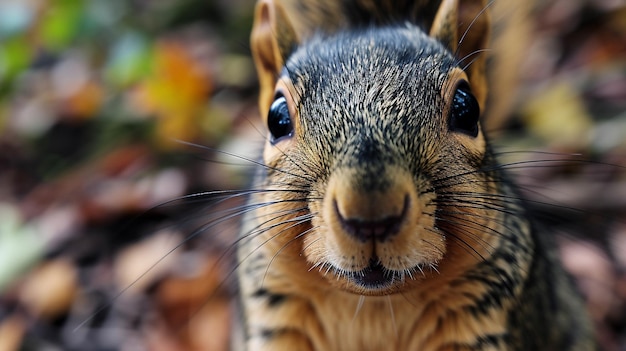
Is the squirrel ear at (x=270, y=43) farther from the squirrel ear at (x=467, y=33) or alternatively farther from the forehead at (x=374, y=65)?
the squirrel ear at (x=467, y=33)

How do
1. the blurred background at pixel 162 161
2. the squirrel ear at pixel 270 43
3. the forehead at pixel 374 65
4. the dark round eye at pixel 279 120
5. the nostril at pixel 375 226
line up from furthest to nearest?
the blurred background at pixel 162 161 < the squirrel ear at pixel 270 43 < the dark round eye at pixel 279 120 < the forehead at pixel 374 65 < the nostril at pixel 375 226

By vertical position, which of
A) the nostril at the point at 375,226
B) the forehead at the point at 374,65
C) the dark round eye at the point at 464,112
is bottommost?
the nostril at the point at 375,226

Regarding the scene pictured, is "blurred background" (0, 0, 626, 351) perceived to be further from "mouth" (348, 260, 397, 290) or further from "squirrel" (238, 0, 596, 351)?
"mouth" (348, 260, 397, 290)

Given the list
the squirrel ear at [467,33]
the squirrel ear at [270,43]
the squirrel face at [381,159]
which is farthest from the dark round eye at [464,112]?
the squirrel ear at [270,43]

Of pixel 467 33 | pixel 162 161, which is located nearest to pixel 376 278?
pixel 467 33

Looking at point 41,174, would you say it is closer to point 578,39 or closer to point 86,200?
point 86,200
